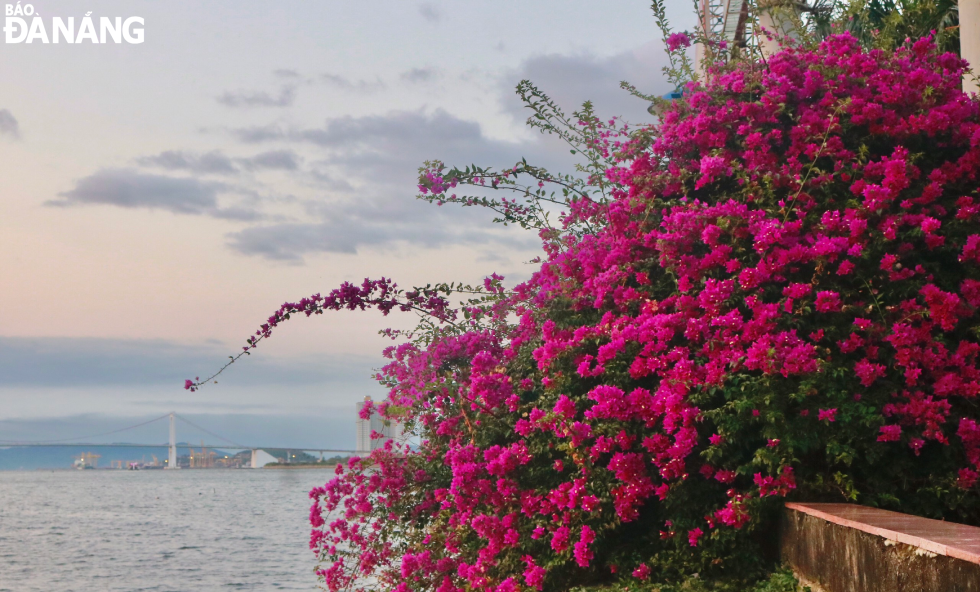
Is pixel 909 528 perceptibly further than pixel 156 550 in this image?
No

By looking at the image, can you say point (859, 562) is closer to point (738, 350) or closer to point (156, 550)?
point (738, 350)

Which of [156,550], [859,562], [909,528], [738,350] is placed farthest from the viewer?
[156,550]

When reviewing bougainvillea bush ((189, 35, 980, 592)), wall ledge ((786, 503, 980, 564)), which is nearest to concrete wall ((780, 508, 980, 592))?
wall ledge ((786, 503, 980, 564))

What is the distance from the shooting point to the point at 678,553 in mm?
5074

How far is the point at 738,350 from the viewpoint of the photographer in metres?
4.81

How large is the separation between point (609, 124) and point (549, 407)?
2.57 metres

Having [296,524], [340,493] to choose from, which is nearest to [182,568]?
[296,524]

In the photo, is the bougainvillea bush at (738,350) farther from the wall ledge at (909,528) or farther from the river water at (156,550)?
the river water at (156,550)

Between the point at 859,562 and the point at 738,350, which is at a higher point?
the point at 738,350

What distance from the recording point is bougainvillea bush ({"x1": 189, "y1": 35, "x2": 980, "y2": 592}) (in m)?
4.73

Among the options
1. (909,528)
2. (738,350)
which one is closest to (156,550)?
(738,350)

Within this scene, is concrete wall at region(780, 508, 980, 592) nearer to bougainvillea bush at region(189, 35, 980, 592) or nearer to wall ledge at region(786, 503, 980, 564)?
wall ledge at region(786, 503, 980, 564)

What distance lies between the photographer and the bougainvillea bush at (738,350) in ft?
15.5

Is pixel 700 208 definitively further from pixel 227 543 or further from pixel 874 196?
pixel 227 543
